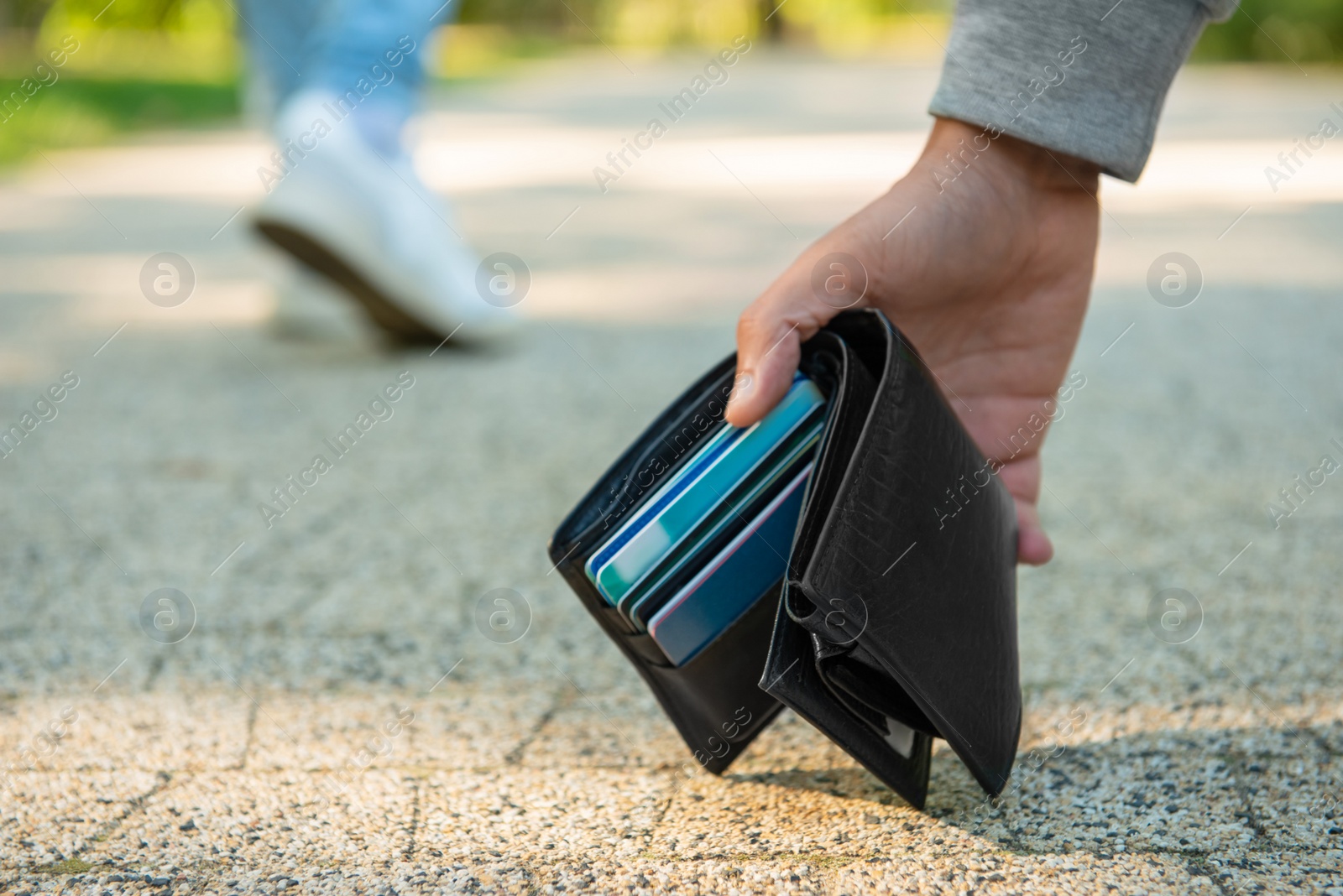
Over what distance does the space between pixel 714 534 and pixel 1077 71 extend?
56 centimetres

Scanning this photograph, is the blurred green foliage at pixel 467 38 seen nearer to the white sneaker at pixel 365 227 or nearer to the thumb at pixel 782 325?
the white sneaker at pixel 365 227

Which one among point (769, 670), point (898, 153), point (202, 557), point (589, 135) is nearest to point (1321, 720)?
point (769, 670)

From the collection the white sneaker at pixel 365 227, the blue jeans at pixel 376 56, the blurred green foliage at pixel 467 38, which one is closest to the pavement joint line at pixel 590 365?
→ the white sneaker at pixel 365 227

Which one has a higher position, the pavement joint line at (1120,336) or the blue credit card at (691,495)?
the blue credit card at (691,495)

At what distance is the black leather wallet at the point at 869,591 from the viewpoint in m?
0.87

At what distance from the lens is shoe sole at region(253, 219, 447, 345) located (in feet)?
8.22

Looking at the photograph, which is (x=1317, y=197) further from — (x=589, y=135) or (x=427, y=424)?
(x=589, y=135)

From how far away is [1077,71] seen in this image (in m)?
1.12

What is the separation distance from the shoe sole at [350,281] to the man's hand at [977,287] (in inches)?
65.4

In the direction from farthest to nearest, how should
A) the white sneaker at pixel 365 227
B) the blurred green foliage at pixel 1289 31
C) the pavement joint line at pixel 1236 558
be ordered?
the blurred green foliage at pixel 1289 31, the white sneaker at pixel 365 227, the pavement joint line at pixel 1236 558

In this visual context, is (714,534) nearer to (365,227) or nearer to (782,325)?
(782,325)

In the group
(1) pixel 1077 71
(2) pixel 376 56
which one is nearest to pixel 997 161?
(1) pixel 1077 71

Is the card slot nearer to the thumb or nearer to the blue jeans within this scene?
the thumb

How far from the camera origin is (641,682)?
1.35m
